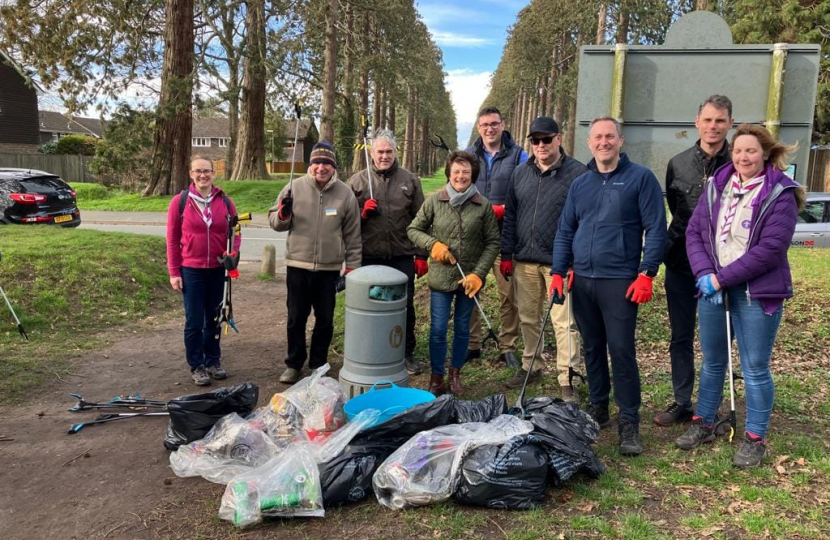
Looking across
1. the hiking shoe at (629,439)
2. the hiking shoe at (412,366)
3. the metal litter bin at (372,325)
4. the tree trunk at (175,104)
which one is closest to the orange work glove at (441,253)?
the metal litter bin at (372,325)

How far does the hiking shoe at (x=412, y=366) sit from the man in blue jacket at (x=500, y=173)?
2.62 ft

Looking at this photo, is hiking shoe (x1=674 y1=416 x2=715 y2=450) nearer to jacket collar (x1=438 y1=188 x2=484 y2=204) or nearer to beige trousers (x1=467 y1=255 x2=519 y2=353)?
beige trousers (x1=467 y1=255 x2=519 y2=353)

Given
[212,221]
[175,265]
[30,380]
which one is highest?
[212,221]

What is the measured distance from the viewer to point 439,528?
10.2 feet

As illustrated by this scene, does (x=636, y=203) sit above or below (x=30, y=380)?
above

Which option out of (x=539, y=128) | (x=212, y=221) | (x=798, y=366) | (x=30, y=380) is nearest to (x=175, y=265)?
(x=212, y=221)

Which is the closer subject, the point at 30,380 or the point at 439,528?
the point at 439,528

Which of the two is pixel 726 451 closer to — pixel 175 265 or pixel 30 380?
pixel 175 265

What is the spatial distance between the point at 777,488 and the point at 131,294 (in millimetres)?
7940

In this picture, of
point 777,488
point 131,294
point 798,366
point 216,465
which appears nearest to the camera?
point 777,488

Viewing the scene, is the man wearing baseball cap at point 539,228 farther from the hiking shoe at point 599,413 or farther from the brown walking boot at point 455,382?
the brown walking boot at point 455,382

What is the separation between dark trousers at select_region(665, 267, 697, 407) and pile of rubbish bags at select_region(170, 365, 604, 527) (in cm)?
107

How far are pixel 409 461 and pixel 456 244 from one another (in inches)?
79.6

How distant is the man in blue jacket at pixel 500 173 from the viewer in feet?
17.4
